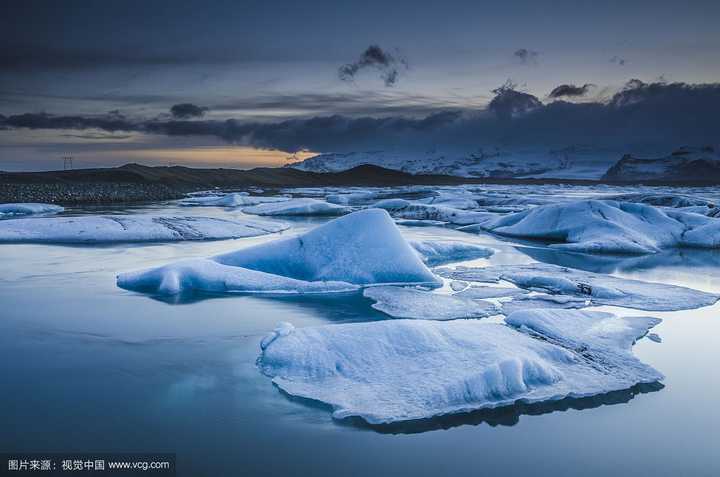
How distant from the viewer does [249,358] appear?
4.04 meters

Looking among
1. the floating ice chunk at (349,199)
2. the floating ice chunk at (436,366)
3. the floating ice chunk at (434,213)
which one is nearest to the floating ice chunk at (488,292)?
the floating ice chunk at (436,366)

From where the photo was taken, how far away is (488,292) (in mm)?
6297

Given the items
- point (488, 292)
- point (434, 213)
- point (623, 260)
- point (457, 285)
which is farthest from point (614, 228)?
point (434, 213)

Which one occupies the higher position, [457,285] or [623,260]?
[457,285]

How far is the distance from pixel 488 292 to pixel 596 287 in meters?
1.27

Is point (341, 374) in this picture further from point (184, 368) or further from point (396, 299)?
point (396, 299)

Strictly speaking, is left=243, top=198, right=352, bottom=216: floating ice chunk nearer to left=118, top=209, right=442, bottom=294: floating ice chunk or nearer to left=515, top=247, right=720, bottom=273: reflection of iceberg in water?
left=515, top=247, right=720, bottom=273: reflection of iceberg in water

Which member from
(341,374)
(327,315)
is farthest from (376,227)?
(341,374)

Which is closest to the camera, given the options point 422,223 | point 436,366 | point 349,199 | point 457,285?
point 436,366

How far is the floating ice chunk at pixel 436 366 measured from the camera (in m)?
3.18

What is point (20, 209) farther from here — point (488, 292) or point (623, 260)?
point (623, 260)

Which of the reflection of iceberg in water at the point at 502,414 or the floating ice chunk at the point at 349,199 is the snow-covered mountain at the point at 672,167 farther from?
the reflection of iceberg in water at the point at 502,414

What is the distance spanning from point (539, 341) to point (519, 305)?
5.21 ft

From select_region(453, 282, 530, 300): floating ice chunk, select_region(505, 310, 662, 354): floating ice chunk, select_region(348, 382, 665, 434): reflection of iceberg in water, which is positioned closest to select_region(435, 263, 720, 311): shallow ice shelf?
select_region(453, 282, 530, 300): floating ice chunk
